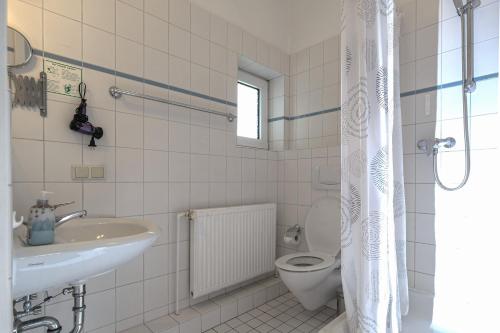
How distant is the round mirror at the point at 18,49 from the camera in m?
1.13

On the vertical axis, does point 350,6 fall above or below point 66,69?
above

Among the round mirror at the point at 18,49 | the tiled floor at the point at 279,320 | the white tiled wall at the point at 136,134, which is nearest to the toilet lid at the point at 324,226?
the tiled floor at the point at 279,320

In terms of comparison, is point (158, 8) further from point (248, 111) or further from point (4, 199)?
point (4, 199)

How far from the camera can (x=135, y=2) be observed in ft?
4.95

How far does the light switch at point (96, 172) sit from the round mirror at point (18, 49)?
1.78ft

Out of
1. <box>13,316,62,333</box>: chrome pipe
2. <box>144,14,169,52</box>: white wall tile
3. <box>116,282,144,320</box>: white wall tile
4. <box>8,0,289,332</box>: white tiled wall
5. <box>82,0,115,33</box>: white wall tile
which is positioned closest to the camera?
<box>13,316,62,333</box>: chrome pipe

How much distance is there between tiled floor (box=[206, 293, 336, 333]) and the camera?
170 cm

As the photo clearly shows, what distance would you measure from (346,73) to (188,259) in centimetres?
145

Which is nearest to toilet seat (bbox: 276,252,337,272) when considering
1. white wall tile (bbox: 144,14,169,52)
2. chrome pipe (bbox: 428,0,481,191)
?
chrome pipe (bbox: 428,0,481,191)

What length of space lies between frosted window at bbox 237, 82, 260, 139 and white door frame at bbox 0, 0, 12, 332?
1.87m

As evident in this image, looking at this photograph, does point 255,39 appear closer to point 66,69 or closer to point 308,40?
point 308,40

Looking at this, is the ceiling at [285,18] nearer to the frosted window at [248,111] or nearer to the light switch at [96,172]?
the frosted window at [248,111]

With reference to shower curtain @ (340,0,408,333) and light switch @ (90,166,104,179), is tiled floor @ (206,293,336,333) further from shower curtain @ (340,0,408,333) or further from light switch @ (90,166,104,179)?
light switch @ (90,166,104,179)

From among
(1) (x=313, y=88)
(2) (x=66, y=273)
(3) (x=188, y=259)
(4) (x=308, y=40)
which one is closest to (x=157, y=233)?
(2) (x=66, y=273)
